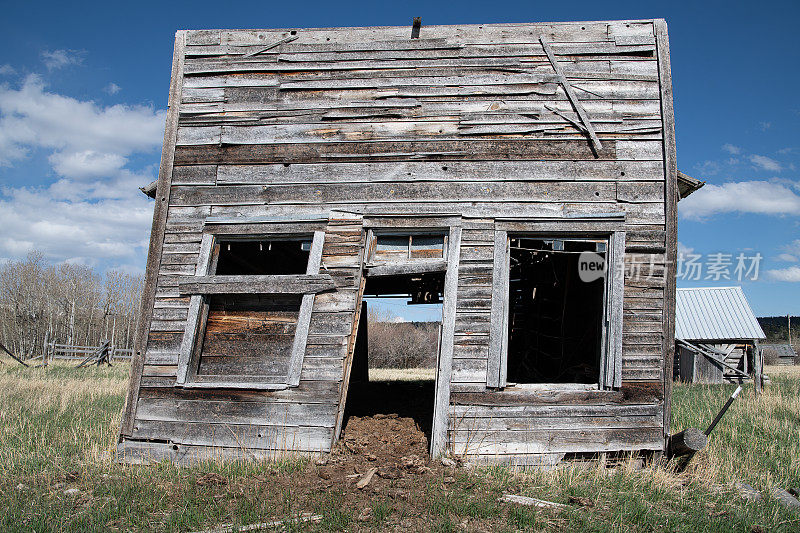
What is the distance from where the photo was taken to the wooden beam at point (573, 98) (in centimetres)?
662

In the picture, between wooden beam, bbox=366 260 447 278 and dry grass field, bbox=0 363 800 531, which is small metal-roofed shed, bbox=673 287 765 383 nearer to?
dry grass field, bbox=0 363 800 531

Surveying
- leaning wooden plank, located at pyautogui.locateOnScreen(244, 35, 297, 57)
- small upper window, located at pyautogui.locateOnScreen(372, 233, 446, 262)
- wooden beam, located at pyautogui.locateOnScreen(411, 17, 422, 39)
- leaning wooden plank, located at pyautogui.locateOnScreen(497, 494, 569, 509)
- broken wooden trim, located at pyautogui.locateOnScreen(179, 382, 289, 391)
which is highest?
wooden beam, located at pyautogui.locateOnScreen(411, 17, 422, 39)

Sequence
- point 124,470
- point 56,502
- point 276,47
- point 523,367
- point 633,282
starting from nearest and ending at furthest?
point 56,502
point 124,470
point 633,282
point 276,47
point 523,367

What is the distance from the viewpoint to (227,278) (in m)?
6.58

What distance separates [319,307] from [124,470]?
279cm

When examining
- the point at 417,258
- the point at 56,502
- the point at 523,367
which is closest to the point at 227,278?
the point at 417,258

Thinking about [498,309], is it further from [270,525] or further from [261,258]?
[261,258]

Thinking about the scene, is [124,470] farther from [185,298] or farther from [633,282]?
[633,282]

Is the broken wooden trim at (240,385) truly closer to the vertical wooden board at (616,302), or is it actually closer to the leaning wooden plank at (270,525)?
the leaning wooden plank at (270,525)

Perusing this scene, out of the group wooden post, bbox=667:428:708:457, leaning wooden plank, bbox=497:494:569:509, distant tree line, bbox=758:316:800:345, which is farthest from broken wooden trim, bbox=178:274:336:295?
distant tree line, bbox=758:316:800:345

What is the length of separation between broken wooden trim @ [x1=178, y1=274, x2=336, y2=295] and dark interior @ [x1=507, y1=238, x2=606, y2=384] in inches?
177

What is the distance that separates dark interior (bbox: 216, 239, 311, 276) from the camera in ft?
26.2

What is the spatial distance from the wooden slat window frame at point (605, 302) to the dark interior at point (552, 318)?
2.99 m

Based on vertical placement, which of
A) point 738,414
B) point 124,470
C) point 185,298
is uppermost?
point 185,298
